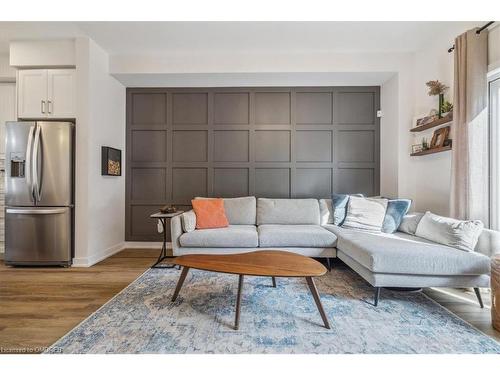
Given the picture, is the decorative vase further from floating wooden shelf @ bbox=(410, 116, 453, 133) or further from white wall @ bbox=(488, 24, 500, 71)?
white wall @ bbox=(488, 24, 500, 71)

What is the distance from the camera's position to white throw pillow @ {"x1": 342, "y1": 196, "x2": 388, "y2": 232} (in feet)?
10.5

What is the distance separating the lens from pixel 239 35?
3266mm

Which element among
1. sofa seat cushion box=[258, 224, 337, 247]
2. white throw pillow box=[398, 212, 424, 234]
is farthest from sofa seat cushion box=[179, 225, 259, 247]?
white throw pillow box=[398, 212, 424, 234]

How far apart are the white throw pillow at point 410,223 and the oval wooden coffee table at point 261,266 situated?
1.65 m

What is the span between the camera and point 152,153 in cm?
424

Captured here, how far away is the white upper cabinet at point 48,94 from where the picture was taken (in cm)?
340

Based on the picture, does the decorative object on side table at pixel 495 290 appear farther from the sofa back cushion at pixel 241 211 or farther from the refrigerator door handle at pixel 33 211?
the refrigerator door handle at pixel 33 211

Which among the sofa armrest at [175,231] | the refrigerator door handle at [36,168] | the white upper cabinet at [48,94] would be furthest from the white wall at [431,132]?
the refrigerator door handle at [36,168]

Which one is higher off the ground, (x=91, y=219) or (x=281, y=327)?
(x=91, y=219)

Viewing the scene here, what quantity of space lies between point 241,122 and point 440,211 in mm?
3018

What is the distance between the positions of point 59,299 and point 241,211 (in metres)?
2.23
